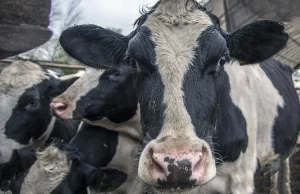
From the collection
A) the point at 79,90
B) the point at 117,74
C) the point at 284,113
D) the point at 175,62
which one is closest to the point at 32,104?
the point at 79,90

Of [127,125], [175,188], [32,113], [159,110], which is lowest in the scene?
[32,113]

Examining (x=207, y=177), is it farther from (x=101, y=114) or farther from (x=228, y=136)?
(x=101, y=114)

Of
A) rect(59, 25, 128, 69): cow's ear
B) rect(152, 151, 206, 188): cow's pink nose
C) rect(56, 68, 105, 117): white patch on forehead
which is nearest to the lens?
rect(152, 151, 206, 188): cow's pink nose

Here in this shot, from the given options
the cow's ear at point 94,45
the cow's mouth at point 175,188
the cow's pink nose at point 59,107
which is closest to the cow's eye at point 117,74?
the cow's pink nose at point 59,107

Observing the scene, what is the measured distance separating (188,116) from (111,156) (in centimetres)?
231

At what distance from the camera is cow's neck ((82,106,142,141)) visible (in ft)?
16.0

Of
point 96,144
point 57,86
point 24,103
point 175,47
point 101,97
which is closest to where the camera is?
point 175,47

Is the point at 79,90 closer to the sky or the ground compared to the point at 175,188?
closer to the ground

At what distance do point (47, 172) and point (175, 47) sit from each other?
164 centimetres

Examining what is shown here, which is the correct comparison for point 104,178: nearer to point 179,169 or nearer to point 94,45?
point 94,45

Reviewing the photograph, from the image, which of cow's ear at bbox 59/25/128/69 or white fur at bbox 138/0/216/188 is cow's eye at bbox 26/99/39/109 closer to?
cow's ear at bbox 59/25/128/69

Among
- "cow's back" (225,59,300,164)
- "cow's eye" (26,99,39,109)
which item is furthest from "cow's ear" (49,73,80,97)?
"cow's back" (225,59,300,164)

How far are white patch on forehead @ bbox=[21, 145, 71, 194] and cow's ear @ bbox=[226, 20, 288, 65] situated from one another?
1.61m

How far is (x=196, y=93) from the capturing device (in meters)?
3.01
